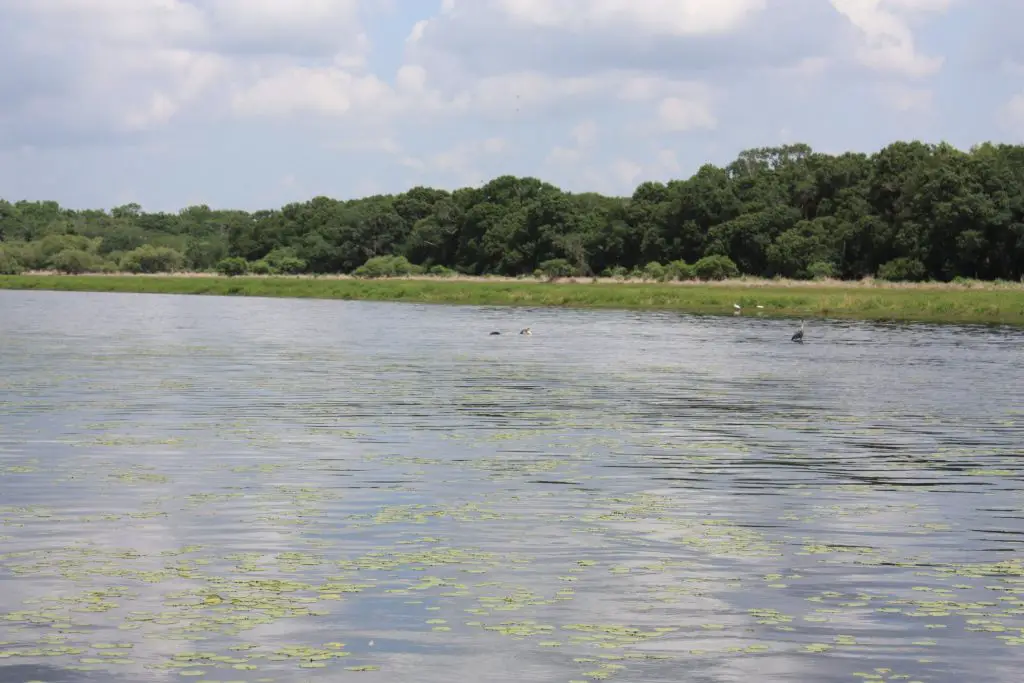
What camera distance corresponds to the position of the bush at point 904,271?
135875 millimetres

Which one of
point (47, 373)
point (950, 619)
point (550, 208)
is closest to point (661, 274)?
point (550, 208)

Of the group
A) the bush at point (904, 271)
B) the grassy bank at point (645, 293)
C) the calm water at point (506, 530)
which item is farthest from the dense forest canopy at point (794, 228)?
the calm water at point (506, 530)

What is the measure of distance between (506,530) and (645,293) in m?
109

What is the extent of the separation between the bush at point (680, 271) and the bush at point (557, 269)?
778 inches

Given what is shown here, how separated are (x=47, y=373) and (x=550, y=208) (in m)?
144

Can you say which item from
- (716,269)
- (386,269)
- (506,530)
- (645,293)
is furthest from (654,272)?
(506,530)

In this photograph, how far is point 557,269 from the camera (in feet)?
581

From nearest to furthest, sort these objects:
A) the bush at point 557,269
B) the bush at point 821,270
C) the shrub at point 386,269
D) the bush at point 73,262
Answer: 1. the bush at point 821,270
2. the bush at point 557,269
3. the shrub at point 386,269
4. the bush at point 73,262

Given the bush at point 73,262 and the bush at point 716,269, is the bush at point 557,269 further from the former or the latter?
the bush at point 73,262

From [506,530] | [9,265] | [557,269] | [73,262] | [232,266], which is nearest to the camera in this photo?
[506,530]

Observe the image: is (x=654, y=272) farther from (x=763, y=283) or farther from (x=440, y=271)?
(x=440, y=271)

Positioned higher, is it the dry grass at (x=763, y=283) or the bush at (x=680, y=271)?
the bush at (x=680, y=271)

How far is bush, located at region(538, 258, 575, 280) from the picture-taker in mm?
176625

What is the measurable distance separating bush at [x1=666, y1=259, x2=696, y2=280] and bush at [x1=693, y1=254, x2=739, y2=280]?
840 mm
